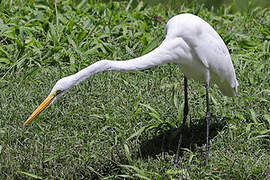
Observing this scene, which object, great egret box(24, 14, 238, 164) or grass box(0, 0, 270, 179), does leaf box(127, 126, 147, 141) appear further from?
great egret box(24, 14, 238, 164)

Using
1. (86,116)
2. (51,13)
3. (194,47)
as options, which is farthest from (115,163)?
(51,13)

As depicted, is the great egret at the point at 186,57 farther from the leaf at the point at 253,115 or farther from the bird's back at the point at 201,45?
the leaf at the point at 253,115

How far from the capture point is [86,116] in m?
4.24

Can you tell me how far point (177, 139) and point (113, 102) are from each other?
0.66m

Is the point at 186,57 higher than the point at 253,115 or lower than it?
higher

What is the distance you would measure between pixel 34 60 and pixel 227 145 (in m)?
2.13

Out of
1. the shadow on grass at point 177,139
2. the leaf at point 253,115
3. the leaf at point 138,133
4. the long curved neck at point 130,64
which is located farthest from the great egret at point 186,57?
the leaf at point 253,115

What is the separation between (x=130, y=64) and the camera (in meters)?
3.32

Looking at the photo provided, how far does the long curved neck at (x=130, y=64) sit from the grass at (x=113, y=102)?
2.10 ft

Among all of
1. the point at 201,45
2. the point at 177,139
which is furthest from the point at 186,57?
the point at 177,139

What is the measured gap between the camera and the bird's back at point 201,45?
3.55 metres

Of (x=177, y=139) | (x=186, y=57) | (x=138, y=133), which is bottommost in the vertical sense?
(x=177, y=139)

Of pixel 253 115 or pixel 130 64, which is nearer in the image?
pixel 130 64

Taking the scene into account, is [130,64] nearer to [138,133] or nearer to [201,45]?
[201,45]
